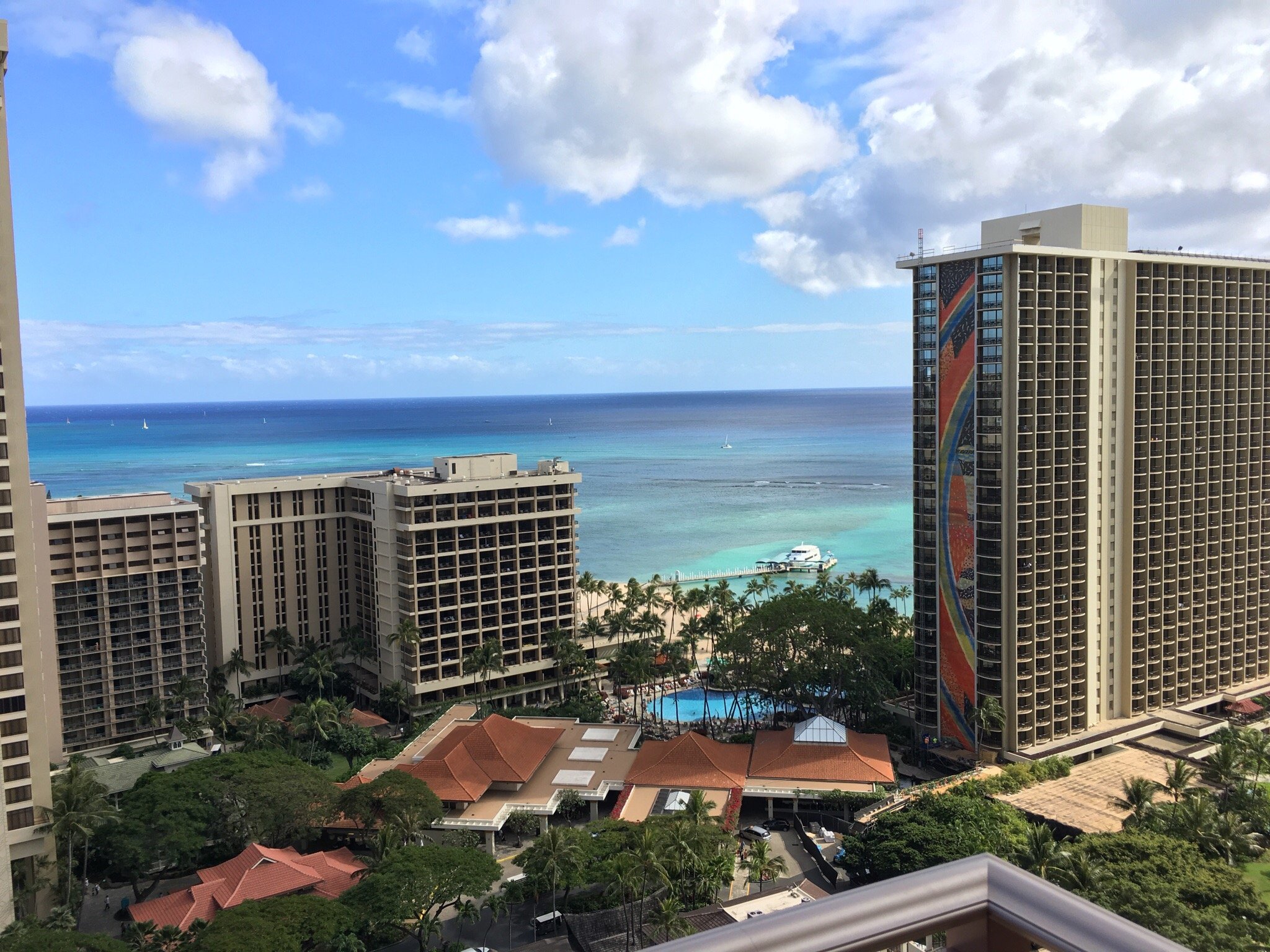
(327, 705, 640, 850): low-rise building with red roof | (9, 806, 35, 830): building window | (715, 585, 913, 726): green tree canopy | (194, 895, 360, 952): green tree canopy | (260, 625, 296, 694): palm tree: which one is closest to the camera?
(194, 895, 360, 952): green tree canopy

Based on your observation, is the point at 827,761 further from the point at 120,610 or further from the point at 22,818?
the point at 120,610

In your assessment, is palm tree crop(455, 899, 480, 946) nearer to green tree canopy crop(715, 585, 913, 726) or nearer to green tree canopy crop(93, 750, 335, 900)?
green tree canopy crop(93, 750, 335, 900)

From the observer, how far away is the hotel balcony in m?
2.66

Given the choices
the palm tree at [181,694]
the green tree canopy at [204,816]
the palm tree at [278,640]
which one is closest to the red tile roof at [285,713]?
the palm tree at [181,694]

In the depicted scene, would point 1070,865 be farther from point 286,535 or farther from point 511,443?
point 511,443

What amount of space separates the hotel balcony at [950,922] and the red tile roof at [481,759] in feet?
113

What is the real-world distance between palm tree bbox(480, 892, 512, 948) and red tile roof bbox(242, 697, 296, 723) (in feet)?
64.2

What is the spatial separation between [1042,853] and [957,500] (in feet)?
58.0

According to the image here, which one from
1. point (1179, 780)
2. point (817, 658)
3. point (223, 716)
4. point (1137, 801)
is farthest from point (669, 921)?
point (223, 716)

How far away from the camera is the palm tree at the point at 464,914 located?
2725 cm

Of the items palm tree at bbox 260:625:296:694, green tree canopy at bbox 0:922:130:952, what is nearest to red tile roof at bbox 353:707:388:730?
palm tree at bbox 260:625:296:694

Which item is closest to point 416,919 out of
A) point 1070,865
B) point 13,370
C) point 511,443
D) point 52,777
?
point 52,777

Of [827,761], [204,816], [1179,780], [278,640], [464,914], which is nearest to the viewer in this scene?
[464,914]

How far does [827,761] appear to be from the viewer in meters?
37.2
